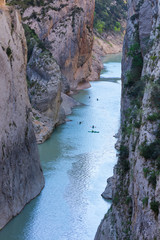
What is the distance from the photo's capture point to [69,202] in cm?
2481

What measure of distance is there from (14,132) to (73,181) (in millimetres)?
7501

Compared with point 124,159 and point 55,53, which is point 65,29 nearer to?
point 55,53


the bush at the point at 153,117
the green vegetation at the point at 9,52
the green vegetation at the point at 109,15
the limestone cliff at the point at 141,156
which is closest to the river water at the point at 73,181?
the limestone cliff at the point at 141,156

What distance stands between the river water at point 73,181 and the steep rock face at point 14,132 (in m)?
0.92

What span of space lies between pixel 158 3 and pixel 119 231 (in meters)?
10.7

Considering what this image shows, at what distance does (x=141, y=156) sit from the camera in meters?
13.8

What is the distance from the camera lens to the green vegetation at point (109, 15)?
378 ft

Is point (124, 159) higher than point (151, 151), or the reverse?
point (151, 151)

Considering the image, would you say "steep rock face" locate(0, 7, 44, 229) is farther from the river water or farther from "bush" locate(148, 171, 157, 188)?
"bush" locate(148, 171, 157, 188)

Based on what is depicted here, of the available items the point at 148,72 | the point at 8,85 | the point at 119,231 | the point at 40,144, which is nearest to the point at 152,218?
the point at 119,231

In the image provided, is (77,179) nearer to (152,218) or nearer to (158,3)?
(158,3)

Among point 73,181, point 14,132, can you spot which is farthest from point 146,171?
point 73,181

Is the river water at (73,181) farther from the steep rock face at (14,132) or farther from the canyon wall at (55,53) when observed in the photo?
the canyon wall at (55,53)

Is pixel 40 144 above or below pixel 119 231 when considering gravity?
below
